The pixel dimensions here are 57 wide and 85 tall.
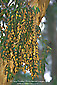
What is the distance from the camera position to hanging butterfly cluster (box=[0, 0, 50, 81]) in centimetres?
97

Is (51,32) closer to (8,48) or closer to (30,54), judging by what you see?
(30,54)

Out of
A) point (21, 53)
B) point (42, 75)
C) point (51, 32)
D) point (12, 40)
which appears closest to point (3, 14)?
point (12, 40)

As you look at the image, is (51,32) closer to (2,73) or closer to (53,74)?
(53,74)

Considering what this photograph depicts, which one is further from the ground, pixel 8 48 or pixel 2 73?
pixel 8 48

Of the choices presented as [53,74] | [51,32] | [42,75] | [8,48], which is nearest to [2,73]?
[8,48]

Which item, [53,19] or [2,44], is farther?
[53,19]

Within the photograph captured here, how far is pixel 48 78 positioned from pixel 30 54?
0.29m

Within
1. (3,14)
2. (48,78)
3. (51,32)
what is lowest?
(48,78)

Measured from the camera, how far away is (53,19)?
117 cm

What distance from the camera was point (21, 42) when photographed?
0.99 meters

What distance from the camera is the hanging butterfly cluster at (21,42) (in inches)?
38.2

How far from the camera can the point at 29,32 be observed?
102cm

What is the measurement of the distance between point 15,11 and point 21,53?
37 centimetres

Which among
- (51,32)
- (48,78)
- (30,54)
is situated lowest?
(48,78)
